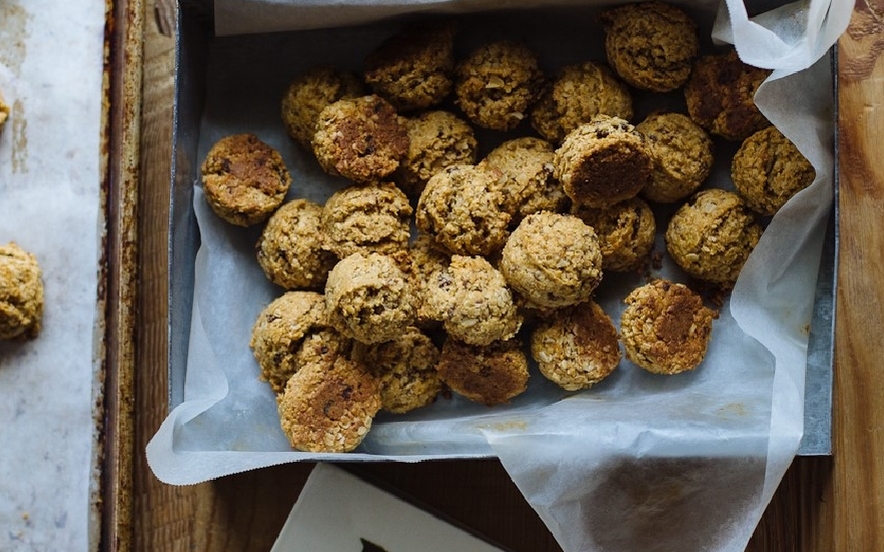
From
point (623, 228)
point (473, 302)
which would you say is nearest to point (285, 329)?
point (473, 302)

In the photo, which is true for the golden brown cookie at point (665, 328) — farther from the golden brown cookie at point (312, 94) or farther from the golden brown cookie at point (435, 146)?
the golden brown cookie at point (312, 94)

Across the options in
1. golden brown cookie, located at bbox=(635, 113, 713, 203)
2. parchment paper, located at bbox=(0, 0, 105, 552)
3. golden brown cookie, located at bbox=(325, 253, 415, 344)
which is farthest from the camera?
parchment paper, located at bbox=(0, 0, 105, 552)

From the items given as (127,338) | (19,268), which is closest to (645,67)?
(127,338)

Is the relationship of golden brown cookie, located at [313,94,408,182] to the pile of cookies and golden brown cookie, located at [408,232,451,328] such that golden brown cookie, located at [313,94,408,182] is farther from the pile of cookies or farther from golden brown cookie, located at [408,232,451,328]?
golden brown cookie, located at [408,232,451,328]

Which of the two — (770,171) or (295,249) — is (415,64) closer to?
(295,249)

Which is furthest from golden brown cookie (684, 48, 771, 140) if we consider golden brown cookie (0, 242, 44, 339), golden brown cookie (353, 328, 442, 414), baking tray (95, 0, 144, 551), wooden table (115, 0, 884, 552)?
golden brown cookie (0, 242, 44, 339)

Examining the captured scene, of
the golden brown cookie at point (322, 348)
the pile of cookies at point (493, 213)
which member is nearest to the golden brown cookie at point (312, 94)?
the pile of cookies at point (493, 213)

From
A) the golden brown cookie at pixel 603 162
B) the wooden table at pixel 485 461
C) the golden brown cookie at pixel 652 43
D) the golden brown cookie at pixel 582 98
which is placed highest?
the golden brown cookie at pixel 652 43
